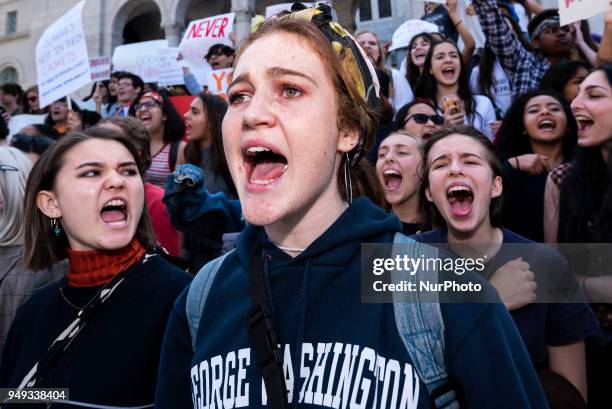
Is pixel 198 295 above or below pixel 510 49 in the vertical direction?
below

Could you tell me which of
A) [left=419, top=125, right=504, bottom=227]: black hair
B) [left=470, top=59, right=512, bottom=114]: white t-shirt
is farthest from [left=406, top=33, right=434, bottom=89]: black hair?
[left=419, top=125, right=504, bottom=227]: black hair

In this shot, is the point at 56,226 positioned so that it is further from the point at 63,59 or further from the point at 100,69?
the point at 100,69

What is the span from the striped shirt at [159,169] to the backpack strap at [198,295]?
12.1ft

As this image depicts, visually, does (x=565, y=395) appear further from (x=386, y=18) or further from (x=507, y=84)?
(x=386, y=18)

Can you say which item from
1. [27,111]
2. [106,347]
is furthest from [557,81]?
[27,111]

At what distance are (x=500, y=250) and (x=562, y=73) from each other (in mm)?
2591

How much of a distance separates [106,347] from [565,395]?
191cm

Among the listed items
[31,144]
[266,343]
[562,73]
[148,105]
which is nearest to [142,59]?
[148,105]

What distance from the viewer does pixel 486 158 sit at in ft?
9.82

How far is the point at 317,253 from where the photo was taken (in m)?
1.50

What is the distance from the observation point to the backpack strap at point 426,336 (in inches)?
50.3

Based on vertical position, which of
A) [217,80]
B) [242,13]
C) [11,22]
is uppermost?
[11,22]

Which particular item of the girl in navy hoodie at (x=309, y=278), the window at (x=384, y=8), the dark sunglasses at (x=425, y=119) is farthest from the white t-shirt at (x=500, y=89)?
the window at (x=384, y=8)

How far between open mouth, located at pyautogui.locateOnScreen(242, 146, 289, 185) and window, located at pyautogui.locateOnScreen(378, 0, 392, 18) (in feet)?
86.6
